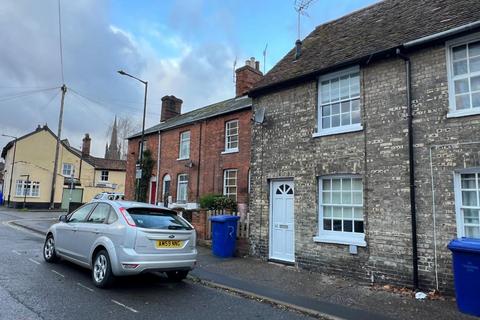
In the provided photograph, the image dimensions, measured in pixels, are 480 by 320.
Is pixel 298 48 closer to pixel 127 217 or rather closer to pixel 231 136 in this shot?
pixel 231 136

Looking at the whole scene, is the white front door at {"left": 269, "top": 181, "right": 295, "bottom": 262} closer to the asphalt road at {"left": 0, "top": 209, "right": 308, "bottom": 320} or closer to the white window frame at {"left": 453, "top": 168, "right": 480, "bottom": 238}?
the asphalt road at {"left": 0, "top": 209, "right": 308, "bottom": 320}

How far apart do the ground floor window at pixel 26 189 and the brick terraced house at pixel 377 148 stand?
35492 mm

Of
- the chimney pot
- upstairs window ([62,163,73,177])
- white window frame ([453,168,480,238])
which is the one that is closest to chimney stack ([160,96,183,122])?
the chimney pot

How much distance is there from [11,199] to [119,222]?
39283 mm

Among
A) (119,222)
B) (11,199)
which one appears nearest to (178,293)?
(119,222)

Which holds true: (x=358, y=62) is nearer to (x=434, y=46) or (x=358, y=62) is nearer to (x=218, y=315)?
(x=434, y=46)

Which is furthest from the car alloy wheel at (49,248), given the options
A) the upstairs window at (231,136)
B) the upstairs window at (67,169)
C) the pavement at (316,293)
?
the upstairs window at (67,169)

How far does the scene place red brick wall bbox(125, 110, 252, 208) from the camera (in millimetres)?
17234

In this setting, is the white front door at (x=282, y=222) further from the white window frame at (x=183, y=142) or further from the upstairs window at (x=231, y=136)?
the white window frame at (x=183, y=142)

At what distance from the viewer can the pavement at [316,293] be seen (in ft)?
20.1

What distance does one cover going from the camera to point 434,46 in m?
8.04

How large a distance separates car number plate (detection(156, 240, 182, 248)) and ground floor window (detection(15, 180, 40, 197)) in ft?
123

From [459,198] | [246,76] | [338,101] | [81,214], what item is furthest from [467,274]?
[246,76]

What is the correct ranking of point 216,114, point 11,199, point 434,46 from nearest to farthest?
point 434,46
point 216,114
point 11,199
